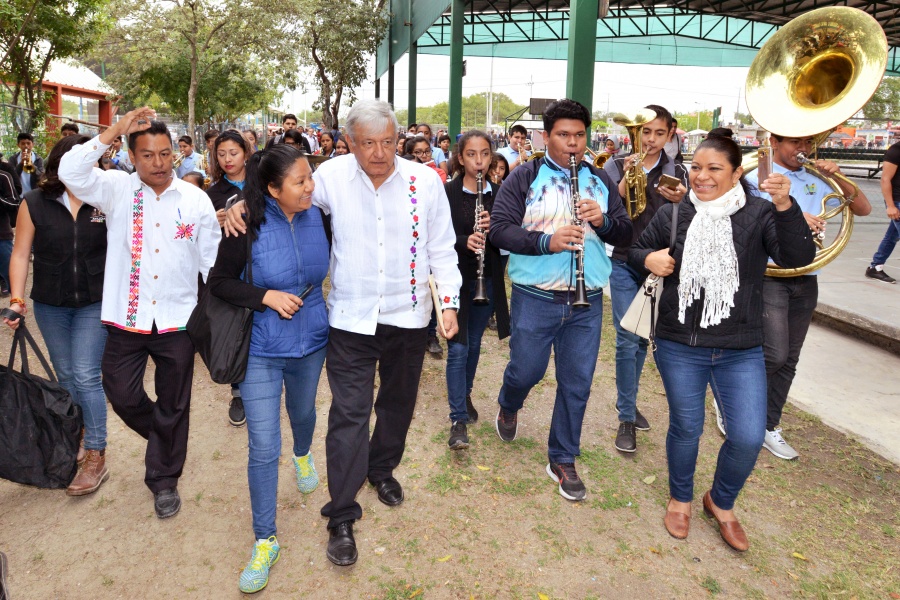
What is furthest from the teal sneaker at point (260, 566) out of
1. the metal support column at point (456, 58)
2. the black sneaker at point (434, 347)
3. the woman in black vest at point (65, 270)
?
the metal support column at point (456, 58)

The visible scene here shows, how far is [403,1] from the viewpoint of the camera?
76.4 feet

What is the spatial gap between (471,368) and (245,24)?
20.1 m

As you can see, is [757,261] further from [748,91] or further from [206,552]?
[206,552]

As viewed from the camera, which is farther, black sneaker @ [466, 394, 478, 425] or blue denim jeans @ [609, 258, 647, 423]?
black sneaker @ [466, 394, 478, 425]

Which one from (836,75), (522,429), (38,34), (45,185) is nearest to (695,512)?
(522,429)

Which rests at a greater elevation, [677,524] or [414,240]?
[414,240]

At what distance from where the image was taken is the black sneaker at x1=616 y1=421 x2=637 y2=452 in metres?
4.27

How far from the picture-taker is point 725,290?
9.89 ft

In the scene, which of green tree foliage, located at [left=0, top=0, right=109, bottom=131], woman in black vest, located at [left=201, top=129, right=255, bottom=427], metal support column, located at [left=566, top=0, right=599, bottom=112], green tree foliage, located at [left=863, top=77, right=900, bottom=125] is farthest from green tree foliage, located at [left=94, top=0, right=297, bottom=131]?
green tree foliage, located at [left=863, top=77, right=900, bottom=125]

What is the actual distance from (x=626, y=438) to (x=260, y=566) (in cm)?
245

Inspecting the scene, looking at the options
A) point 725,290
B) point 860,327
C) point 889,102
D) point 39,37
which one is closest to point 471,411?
point 725,290

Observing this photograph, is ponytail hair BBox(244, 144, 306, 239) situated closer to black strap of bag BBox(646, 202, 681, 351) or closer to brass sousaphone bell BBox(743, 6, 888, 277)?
black strap of bag BBox(646, 202, 681, 351)

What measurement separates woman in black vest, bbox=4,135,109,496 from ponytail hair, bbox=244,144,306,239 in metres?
1.15

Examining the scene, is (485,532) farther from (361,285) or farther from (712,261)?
(712,261)
